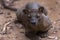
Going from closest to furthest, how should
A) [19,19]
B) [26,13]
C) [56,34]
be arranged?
[26,13], [56,34], [19,19]

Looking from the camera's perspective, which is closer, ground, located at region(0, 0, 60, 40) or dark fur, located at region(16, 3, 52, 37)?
dark fur, located at region(16, 3, 52, 37)

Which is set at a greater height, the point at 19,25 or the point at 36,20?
the point at 36,20

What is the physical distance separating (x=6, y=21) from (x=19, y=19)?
0.34 meters

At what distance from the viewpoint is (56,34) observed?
484cm

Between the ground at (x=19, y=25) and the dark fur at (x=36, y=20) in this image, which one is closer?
the dark fur at (x=36, y=20)

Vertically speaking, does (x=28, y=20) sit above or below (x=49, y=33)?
above

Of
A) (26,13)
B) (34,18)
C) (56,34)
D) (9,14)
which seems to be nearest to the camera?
(34,18)

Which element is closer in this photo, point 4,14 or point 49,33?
point 49,33

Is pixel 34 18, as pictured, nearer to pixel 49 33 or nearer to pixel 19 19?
pixel 49 33

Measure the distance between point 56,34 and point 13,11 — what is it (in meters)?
1.61

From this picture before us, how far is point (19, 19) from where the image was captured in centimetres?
538

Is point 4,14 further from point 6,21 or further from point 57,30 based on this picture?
point 57,30

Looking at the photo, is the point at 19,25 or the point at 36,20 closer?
the point at 36,20

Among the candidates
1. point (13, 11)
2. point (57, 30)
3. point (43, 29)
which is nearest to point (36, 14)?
point (43, 29)
